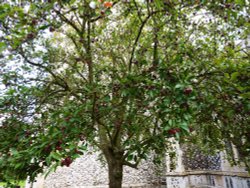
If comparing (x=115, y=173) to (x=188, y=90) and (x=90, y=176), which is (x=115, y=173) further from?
(x=90, y=176)

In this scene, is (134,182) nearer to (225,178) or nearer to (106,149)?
(225,178)

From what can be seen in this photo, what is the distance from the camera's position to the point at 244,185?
5473 millimetres

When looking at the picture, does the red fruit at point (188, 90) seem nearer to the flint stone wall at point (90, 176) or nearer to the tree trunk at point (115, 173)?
the tree trunk at point (115, 173)

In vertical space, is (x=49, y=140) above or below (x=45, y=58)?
below

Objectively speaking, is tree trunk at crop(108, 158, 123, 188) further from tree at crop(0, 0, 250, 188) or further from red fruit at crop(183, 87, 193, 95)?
red fruit at crop(183, 87, 193, 95)

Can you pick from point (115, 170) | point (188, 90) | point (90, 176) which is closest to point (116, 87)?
point (188, 90)

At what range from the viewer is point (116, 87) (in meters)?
2.77

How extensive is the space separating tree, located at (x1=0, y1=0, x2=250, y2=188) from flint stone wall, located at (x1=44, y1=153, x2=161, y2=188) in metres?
5.40

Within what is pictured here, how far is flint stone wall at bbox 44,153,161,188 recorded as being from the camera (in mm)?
9016

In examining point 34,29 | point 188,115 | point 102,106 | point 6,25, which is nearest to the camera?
point 188,115

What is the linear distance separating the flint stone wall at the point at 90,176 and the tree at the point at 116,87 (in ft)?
17.7

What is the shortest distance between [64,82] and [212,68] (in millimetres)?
2944

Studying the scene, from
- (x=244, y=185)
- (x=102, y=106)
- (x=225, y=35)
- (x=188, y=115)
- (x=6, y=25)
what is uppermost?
(x=225, y=35)

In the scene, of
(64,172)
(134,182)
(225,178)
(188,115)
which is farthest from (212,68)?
(64,172)
